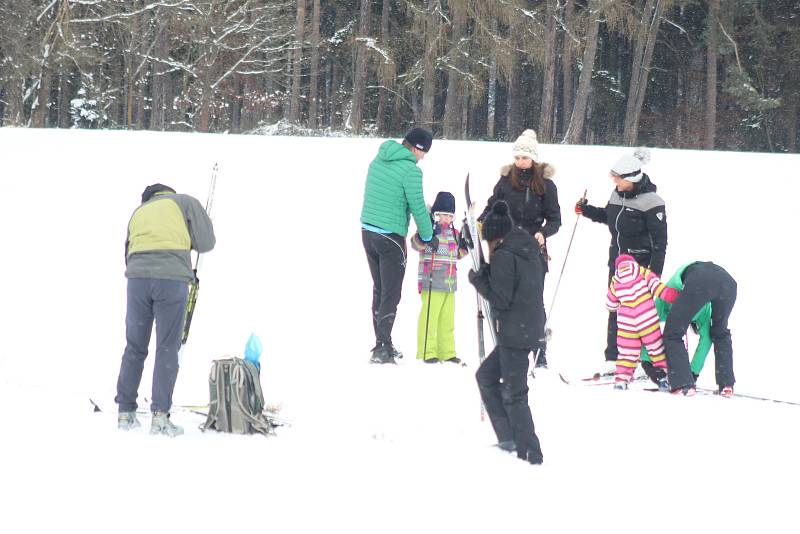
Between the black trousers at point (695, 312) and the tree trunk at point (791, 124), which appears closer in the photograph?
the black trousers at point (695, 312)

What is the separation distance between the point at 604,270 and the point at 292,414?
5.29 meters

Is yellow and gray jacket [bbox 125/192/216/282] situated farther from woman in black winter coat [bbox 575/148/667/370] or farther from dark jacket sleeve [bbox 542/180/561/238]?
woman in black winter coat [bbox 575/148/667/370]

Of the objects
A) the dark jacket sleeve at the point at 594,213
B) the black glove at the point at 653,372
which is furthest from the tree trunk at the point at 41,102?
the black glove at the point at 653,372

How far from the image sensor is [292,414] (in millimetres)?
5496

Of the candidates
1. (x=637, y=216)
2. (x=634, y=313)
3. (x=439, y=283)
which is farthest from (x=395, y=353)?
(x=637, y=216)

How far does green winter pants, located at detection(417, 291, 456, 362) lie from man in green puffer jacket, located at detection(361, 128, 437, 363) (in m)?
0.22

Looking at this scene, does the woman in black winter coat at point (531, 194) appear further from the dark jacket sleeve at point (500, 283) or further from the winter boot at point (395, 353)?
the dark jacket sleeve at point (500, 283)

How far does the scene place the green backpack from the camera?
4.96m

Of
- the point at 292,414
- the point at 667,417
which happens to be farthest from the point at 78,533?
the point at 667,417

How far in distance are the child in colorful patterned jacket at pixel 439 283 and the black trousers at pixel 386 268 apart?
0.16 metres

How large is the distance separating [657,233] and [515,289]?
8.05ft

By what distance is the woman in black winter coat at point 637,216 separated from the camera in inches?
267

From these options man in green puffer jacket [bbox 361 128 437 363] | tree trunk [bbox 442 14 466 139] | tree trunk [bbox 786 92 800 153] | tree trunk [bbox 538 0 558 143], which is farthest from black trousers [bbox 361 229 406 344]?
tree trunk [bbox 786 92 800 153]

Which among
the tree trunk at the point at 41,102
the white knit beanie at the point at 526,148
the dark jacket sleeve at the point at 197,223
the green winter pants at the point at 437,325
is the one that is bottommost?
the green winter pants at the point at 437,325
